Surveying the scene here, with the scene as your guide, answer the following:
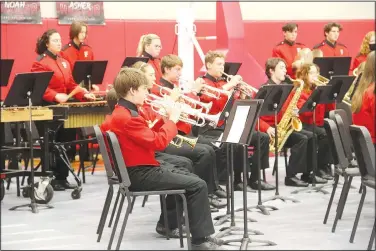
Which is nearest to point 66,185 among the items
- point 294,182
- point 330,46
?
point 294,182

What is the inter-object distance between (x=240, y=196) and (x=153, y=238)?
208 cm

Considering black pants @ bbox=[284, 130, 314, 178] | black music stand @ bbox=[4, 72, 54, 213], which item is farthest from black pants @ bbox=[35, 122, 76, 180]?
black pants @ bbox=[284, 130, 314, 178]

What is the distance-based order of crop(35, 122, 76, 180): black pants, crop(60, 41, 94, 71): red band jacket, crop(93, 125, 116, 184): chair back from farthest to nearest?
crop(60, 41, 94, 71): red band jacket → crop(35, 122, 76, 180): black pants → crop(93, 125, 116, 184): chair back

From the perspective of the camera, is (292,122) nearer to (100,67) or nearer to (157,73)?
(157,73)

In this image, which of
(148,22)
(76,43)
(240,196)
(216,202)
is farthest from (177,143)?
(148,22)

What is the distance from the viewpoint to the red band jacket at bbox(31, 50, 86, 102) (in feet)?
28.4

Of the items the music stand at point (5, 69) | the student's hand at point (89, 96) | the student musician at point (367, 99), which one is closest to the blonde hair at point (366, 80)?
the student musician at point (367, 99)

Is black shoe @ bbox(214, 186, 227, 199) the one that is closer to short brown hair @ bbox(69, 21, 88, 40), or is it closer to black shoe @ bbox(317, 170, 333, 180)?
black shoe @ bbox(317, 170, 333, 180)

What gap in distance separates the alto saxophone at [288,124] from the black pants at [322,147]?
0.28 meters

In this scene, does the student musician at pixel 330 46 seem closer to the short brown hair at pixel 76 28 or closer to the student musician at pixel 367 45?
the student musician at pixel 367 45

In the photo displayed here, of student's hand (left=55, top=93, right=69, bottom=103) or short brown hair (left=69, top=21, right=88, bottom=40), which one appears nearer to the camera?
student's hand (left=55, top=93, right=69, bottom=103)

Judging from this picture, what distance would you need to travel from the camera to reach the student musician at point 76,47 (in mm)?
9969

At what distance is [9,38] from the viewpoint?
1116 cm

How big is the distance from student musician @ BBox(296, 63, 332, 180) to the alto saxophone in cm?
12
